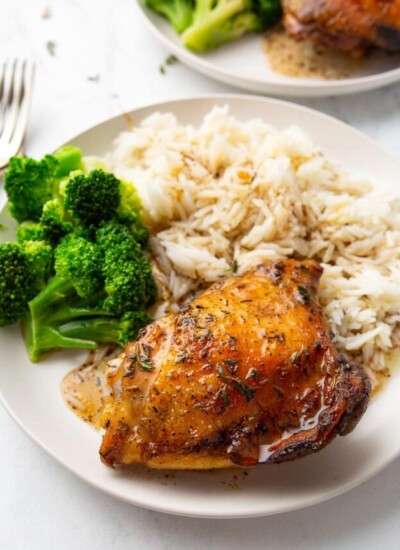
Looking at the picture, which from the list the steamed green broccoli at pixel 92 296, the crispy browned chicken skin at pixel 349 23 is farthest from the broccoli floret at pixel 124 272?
the crispy browned chicken skin at pixel 349 23

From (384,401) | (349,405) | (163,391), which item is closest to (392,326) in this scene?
(384,401)

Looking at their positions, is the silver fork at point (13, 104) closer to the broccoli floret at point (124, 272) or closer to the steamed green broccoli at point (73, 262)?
the steamed green broccoli at point (73, 262)

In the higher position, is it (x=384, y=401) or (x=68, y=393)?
(x=68, y=393)

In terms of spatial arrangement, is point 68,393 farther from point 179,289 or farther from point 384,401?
point 384,401

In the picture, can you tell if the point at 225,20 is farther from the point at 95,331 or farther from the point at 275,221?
the point at 95,331

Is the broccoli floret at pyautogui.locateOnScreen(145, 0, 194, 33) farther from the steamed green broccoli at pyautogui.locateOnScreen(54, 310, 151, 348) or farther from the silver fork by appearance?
the steamed green broccoli at pyautogui.locateOnScreen(54, 310, 151, 348)

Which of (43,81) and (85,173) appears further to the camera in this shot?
(43,81)
